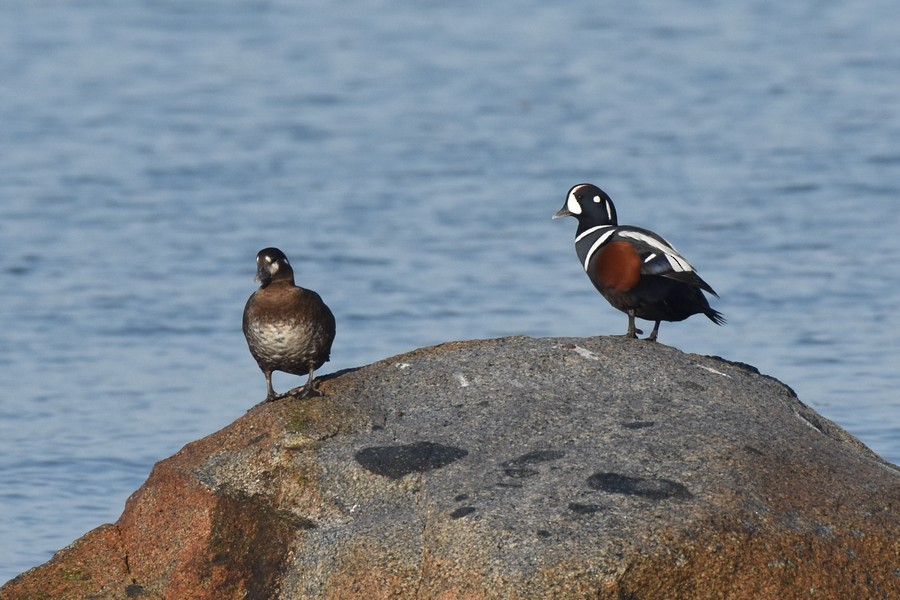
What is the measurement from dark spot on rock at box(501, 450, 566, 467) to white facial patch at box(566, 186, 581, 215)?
304 cm

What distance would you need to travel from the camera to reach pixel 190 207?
18.5m

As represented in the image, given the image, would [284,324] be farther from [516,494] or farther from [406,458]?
[516,494]

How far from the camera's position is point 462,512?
6.15 m

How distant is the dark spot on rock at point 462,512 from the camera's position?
6.13m

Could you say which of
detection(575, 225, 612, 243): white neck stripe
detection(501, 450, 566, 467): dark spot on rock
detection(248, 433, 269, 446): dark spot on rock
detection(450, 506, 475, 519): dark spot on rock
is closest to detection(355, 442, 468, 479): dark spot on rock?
detection(501, 450, 566, 467): dark spot on rock

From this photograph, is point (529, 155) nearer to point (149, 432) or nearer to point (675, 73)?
point (675, 73)

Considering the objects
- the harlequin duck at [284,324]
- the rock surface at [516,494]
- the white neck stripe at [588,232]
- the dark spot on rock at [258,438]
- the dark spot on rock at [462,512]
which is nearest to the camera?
the rock surface at [516,494]

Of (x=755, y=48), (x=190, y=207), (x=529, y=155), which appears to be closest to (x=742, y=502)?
(x=190, y=207)

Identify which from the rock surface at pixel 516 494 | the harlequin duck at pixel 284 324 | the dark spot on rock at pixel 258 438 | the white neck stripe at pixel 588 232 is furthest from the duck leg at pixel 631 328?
the dark spot on rock at pixel 258 438

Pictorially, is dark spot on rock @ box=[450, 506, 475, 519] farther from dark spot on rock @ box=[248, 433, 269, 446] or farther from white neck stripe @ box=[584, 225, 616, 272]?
white neck stripe @ box=[584, 225, 616, 272]

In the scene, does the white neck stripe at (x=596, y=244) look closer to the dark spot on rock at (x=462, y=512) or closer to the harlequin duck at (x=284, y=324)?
the harlequin duck at (x=284, y=324)

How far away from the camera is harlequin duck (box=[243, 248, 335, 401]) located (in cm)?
750

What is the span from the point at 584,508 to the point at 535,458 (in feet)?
1.65

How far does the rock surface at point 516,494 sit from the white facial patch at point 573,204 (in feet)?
5.86
